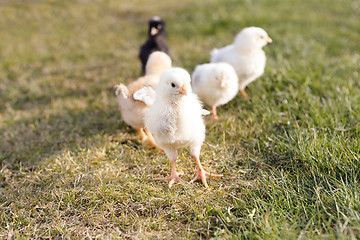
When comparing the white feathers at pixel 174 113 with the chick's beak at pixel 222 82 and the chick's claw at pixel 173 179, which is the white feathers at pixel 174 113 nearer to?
the chick's claw at pixel 173 179

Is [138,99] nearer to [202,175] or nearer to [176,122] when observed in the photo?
[176,122]

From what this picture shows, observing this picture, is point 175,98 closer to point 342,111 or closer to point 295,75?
point 342,111

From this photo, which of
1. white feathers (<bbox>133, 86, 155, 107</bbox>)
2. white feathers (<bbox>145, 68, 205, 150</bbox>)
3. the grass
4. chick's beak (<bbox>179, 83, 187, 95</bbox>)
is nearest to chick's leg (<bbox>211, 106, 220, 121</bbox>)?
the grass

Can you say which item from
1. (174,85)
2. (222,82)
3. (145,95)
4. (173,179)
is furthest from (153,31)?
(173,179)

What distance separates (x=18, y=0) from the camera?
340 inches

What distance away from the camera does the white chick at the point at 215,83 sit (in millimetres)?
3496

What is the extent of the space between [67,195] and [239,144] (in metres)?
1.82

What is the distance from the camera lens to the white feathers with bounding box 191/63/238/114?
11.5 ft

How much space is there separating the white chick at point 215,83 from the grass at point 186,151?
1.08ft

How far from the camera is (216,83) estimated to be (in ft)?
11.5

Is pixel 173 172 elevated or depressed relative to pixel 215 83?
depressed

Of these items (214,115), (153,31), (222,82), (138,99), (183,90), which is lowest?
(214,115)

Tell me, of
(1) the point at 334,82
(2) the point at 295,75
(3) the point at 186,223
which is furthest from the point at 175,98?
(1) the point at 334,82

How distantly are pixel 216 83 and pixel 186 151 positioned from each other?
899 mm
